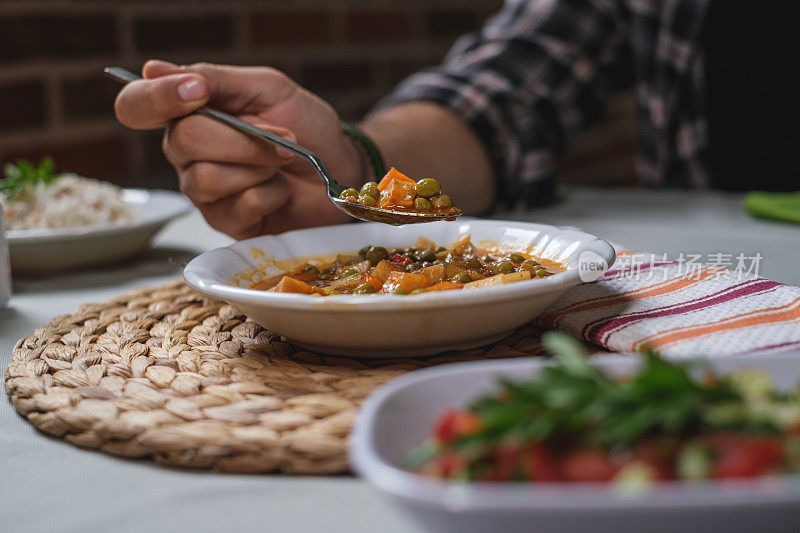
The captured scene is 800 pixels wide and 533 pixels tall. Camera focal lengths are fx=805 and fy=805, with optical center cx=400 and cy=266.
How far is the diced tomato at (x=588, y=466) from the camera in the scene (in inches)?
22.5

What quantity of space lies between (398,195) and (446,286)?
0.34m

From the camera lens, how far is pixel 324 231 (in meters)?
1.56

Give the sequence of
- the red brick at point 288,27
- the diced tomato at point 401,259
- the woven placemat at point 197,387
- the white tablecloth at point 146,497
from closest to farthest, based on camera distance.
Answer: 1. the white tablecloth at point 146,497
2. the woven placemat at point 197,387
3. the diced tomato at point 401,259
4. the red brick at point 288,27

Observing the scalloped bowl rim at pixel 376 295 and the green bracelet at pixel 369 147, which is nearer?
the scalloped bowl rim at pixel 376 295

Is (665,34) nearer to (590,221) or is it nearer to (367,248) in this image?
(590,221)

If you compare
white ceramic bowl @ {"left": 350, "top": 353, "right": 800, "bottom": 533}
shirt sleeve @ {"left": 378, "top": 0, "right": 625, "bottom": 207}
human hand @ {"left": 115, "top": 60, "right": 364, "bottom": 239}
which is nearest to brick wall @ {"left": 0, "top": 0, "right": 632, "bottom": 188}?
shirt sleeve @ {"left": 378, "top": 0, "right": 625, "bottom": 207}

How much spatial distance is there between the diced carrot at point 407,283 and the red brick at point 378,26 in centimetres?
317

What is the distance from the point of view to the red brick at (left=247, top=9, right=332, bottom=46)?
374 cm

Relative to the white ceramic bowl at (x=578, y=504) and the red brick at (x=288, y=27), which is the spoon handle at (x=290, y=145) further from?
the red brick at (x=288, y=27)

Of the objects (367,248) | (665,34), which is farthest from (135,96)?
(665,34)

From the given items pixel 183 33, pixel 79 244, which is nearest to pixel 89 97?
pixel 183 33

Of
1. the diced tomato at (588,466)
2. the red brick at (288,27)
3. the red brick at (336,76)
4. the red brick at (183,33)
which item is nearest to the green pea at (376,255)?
the diced tomato at (588,466)

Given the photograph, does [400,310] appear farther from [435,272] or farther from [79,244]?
[79,244]

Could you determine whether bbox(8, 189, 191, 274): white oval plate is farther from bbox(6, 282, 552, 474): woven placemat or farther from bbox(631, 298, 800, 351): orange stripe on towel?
bbox(631, 298, 800, 351): orange stripe on towel
